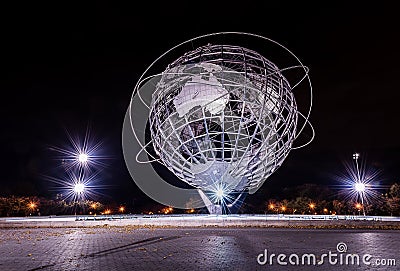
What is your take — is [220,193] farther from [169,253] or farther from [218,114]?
[169,253]

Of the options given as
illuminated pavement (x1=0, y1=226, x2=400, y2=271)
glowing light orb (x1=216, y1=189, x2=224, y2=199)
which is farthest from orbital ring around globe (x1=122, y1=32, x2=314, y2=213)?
illuminated pavement (x1=0, y1=226, x2=400, y2=271)

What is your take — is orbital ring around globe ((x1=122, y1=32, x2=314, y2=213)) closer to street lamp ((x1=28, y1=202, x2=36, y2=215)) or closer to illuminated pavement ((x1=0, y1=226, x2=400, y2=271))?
illuminated pavement ((x1=0, y1=226, x2=400, y2=271))

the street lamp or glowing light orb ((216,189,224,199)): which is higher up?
glowing light orb ((216,189,224,199))

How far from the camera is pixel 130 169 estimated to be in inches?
3265

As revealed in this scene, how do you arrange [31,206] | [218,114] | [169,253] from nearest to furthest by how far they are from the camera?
[169,253]
[218,114]
[31,206]

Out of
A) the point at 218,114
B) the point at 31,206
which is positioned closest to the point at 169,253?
the point at 218,114

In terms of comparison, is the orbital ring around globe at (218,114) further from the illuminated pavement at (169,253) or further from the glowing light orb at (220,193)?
the illuminated pavement at (169,253)

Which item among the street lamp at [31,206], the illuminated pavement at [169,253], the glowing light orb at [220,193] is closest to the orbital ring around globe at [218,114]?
the glowing light orb at [220,193]

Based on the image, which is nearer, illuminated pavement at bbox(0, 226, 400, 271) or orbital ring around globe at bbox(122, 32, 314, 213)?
illuminated pavement at bbox(0, 226, 400, 271)

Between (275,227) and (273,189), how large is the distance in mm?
47099

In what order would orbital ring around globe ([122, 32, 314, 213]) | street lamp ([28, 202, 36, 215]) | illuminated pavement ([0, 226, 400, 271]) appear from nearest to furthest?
illuminated pavement ([0, 226, 400, 271]) < orbital ring around globe ([122, 32, 314, 213]) < street lamp ([28, 202, 36, 215])

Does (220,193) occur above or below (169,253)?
above

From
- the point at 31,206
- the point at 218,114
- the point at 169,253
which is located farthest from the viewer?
the point at 31,206

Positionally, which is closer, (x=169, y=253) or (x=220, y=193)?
(x=169, y=253)
